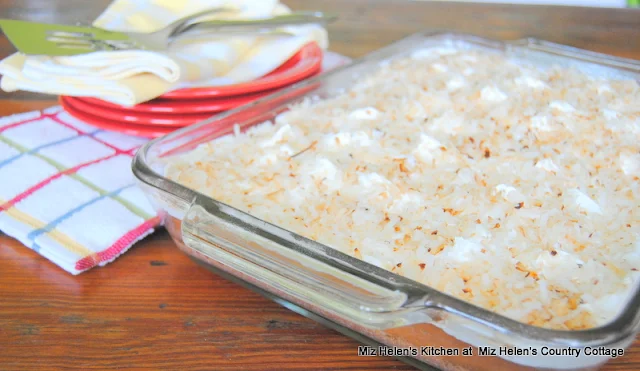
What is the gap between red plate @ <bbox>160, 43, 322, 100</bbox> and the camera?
99 cm

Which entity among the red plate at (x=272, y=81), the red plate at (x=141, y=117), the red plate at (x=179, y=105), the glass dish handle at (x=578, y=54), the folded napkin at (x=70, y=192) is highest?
the glass dish handle at (x=578, y=54)

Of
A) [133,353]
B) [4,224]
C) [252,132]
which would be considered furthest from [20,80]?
[133,353]

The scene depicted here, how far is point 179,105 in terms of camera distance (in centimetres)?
Result: 100

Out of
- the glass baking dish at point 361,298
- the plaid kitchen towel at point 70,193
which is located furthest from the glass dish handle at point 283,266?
the plaid kitchen towel at point 70,193

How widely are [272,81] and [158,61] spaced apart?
19 centimetres

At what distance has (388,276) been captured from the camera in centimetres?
53

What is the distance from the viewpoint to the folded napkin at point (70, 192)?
771 mm

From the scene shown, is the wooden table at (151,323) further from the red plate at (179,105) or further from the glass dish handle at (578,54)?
the glass dish handle at (578,54)

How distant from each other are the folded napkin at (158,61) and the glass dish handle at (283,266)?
40 cm

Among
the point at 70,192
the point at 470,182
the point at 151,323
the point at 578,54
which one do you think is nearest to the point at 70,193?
the point at 70,192

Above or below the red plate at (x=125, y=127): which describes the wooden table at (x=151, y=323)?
below

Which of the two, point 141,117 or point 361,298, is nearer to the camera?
point 361,298

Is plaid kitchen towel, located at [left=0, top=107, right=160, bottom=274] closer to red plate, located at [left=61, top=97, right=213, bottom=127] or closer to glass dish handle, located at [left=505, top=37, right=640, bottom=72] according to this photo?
red plate, located at [left=61, top=97, right=213, bottom=127]

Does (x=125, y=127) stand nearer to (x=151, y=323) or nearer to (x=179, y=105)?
(x=179, y=105)
